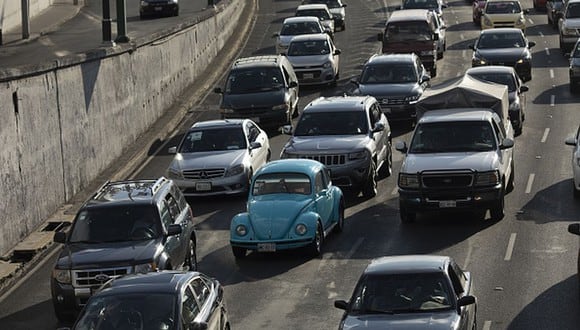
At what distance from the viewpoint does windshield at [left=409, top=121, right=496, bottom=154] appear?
28.6 meters

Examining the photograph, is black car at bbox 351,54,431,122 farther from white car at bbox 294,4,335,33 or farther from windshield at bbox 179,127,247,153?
white car at bbox 294,4,335,33

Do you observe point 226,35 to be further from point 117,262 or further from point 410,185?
point 117,262

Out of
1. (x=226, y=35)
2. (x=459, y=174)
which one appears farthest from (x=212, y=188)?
(x=226, y=35)

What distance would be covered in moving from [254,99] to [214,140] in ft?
25.7

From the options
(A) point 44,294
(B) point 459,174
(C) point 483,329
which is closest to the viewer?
(C) point 483,329

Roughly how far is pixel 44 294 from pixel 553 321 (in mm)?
8697

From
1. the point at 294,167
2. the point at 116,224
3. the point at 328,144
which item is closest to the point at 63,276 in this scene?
the point at 116,224

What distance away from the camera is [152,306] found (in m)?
17.1

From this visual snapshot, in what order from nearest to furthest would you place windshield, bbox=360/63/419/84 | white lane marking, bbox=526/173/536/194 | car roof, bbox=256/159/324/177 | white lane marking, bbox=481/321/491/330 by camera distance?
white lane marking, bbox=481/321/491/330, car roof, bbox=256/159/324/177, white lane marking, bbox=526/173/536/194, windshield, bbox=360/63/419/84

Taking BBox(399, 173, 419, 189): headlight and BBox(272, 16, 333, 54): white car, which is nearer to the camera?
BBox(399, 173, 419, 189): headlight

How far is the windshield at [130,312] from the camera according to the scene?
1681 centimetres

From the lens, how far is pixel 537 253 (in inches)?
993

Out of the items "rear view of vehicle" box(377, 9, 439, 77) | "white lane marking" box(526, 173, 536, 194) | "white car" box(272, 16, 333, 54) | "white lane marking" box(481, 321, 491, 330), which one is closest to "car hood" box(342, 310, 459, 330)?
"white lane marking" box(481, 321, 491, 330)

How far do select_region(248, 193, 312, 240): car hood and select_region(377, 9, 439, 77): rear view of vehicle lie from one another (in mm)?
23410
